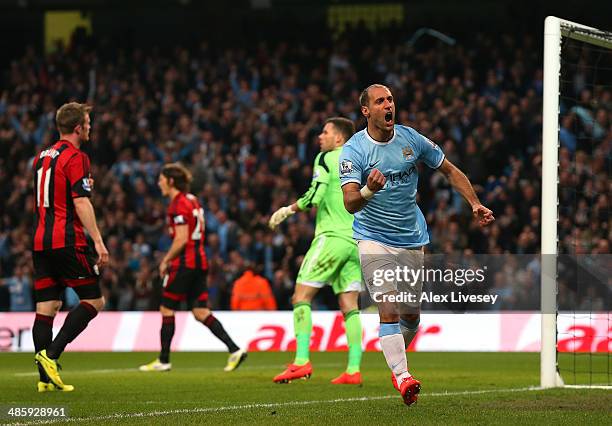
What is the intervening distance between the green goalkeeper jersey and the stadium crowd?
20.9ft

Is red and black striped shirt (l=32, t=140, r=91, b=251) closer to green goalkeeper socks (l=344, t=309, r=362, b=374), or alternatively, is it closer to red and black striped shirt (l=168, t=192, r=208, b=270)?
green goalkeeper socks (l=344, t=309, r=362, b=374)

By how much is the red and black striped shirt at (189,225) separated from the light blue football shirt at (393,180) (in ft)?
15.3

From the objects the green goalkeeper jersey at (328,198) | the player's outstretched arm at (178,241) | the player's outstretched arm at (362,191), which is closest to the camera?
the player's outstretched arm at (362,191)

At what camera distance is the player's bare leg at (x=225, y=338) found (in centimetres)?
1264

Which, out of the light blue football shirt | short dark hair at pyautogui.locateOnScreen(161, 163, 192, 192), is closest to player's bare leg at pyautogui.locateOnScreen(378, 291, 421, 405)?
the light blue football shirt

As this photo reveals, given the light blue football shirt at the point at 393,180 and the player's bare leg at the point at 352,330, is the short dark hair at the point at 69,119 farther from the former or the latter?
the player's bare leg at the point at 352,330

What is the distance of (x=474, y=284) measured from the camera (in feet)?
46.4

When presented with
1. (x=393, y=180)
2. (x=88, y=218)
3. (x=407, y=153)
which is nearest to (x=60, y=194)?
(x=88, y=218)

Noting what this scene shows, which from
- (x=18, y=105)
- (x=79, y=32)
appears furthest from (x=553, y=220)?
(x=79, y=32)

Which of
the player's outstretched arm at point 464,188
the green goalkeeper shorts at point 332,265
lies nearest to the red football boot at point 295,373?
the green goalkeeper shorts at point 332,265

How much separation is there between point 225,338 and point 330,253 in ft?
7.49

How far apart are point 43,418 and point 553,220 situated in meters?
4.65

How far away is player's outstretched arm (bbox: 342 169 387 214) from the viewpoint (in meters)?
7.51

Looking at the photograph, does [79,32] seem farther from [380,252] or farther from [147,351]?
[380,252]
